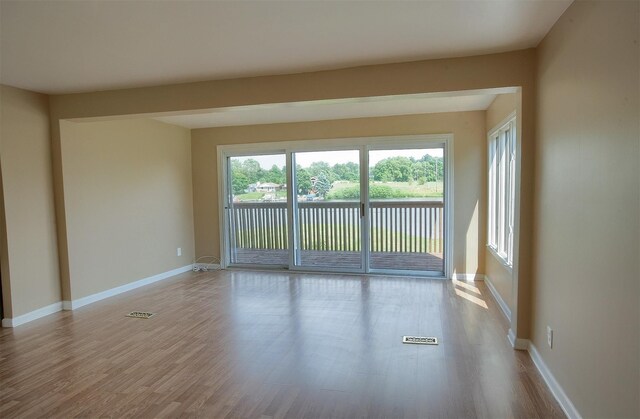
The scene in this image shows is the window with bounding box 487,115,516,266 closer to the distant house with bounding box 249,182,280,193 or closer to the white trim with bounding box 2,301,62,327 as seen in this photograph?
the distant house with bounding box 249,182,280,193

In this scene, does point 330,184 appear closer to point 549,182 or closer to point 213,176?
point 213,176

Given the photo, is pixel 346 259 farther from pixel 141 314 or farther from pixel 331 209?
pixel 141 314

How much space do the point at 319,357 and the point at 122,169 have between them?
3591 millimetres

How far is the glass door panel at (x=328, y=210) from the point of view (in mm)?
5520

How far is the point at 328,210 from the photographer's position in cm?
570

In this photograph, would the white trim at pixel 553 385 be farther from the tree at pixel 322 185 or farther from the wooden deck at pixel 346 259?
the tree at pixel 322 185

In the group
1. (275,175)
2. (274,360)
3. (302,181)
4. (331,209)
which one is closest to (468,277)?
(331,209)

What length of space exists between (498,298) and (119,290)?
4.54m

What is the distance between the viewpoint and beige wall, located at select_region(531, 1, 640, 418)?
150 cm

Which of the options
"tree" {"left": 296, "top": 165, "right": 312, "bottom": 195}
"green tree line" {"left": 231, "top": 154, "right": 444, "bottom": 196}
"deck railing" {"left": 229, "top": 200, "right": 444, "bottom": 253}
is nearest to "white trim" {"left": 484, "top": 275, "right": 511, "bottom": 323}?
"deck railing" {"left": 229, "top": 200, "right": 444, "bottom": 253}

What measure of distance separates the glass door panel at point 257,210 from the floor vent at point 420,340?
3.09 m

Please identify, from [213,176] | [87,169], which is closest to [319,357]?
[87,169]

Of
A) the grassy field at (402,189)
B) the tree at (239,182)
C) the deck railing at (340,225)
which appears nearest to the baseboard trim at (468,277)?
the deck railing at (340,225)

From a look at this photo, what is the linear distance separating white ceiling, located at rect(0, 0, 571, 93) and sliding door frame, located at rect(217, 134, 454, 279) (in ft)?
7.50
